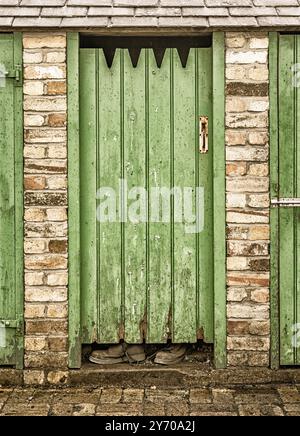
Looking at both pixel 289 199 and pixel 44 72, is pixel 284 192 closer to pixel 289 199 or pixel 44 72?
pixel 289 199

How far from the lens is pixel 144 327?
15.2ft

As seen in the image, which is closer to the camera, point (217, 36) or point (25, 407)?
→ point (25, 407)

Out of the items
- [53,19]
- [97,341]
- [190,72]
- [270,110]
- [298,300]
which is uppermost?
[53,19]

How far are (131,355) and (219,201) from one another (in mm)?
1297

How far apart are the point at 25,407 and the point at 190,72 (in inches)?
99.7

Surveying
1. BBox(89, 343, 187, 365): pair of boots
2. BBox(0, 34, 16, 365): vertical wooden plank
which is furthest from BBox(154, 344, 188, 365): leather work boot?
BBox(0, 34, 16, 365): vertical wooden plank

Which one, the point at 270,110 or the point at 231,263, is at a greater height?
the point at 270,110

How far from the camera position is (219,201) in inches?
176

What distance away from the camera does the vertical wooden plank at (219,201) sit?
443cm

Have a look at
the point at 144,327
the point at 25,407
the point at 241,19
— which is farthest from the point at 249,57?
the point at 25,407

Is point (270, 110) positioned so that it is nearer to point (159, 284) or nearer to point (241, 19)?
point (241, 19)

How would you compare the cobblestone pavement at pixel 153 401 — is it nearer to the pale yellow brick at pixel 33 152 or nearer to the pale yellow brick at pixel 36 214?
the pale yellow brick at pixel 36 214

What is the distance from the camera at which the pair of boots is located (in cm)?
463

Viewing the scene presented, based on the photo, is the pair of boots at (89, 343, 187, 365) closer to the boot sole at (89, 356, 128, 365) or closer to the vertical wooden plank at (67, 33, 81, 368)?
the boot sole at (89, 356, 128, 365)
